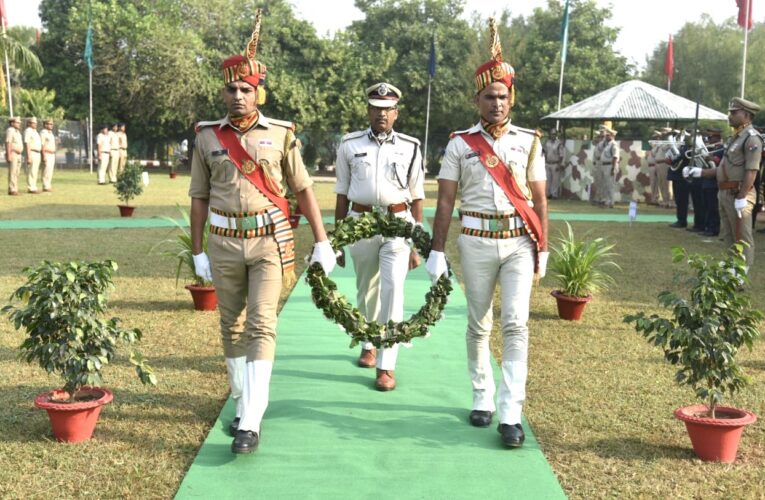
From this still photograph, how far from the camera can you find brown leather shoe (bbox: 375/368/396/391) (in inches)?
226

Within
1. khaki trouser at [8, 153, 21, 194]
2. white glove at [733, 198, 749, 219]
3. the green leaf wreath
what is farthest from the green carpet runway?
khaki trouser at [8, 153, 21, 194]

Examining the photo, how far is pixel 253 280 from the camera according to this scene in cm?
465

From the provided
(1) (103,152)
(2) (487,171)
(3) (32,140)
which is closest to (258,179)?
(2) (487,171)

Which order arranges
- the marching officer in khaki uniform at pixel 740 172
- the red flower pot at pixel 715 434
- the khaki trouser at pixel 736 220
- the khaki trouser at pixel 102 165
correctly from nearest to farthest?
the red flower pot at pixel 715 434 → the marching officer in khaki uniform at pixel 740 172 → the khaki trouser at pixel 736 220 → the khaki trouser at pixel 102 165

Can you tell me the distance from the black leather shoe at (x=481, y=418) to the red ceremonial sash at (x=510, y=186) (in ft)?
3.54

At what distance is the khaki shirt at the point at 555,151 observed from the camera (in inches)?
961

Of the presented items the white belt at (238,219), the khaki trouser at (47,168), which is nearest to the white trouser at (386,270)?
the white belt at (238,219)

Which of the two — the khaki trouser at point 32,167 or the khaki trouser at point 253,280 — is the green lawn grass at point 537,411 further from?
the khaki trouser at point 32,167

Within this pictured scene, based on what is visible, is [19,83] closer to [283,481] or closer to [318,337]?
[318,337]

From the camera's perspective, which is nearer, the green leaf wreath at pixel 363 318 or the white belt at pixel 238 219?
the white belt at pixel 238 219

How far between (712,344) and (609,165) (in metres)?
17.8

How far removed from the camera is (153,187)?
2802 centimetres

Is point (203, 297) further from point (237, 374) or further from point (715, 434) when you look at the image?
point (715, 434)

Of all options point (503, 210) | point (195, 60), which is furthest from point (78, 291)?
point (195, 60)
